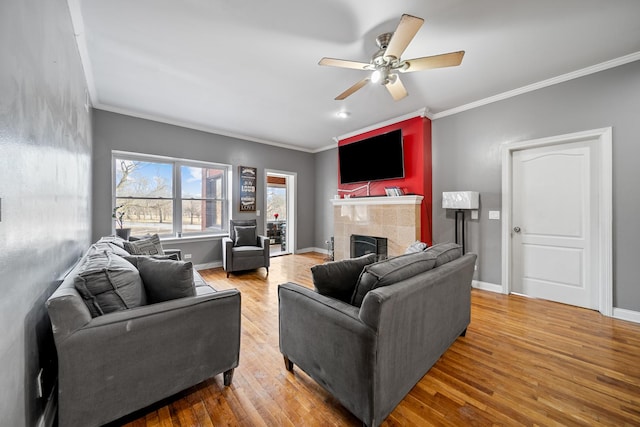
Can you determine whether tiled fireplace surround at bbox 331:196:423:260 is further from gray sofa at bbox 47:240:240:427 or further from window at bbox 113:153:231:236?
gray sofa at bbox 47:240:240:427

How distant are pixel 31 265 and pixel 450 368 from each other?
2627 mm

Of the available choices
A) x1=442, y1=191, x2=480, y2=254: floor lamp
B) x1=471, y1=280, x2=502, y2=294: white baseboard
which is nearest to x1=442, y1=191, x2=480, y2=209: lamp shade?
x1=442, y1=191, x2=480, y2=254: floor lamp

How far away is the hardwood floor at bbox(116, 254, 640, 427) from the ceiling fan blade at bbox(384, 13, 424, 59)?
248cm

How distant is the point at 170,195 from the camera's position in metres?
4.57

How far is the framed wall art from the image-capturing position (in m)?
5.32

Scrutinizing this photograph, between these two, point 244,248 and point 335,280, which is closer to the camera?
point 335,280

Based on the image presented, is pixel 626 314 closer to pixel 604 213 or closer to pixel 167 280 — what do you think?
pixel 604 213

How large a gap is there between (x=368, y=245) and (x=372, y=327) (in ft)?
11.6

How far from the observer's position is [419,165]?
412 centimetres

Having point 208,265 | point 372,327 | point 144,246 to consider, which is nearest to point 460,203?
point 372,327

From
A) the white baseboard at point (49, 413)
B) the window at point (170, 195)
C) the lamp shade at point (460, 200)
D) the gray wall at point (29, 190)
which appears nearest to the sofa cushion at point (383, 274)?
the gray wall at point (29, 190)

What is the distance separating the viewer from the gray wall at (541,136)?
2.64 meters

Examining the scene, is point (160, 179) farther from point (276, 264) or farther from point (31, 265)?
point (31, 265)

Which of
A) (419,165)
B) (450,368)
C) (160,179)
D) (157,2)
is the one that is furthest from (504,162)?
(160,179)
